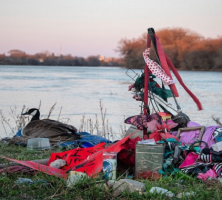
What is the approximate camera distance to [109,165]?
4059 millimetres

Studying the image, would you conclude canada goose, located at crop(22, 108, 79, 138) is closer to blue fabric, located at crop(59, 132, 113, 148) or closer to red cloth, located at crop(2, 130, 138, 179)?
blue fabric, located at crop(59, 132, 113, 148)

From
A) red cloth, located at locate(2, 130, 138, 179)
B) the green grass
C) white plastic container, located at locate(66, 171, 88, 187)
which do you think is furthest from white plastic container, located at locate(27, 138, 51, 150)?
white plastic container, located at locate(66, 171, 88, 187)

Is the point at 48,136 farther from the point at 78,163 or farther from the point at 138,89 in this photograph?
the point at 78,163

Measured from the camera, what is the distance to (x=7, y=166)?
4352 mm

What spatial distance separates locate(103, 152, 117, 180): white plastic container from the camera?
13.1 ft

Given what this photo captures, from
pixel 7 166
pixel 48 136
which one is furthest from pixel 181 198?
pixel 48 136

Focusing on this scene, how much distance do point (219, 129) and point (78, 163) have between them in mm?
1727

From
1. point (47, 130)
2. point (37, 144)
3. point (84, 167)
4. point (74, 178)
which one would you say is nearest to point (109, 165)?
point (84, 167)

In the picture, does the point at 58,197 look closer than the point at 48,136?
Yes

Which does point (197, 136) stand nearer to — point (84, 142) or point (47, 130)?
point (84, 142)

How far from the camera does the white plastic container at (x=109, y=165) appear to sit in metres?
3.98

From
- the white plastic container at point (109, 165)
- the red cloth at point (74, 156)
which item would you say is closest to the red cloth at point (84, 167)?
the white plastic container at point (109, 165)

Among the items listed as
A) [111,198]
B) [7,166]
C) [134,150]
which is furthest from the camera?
[134,150]

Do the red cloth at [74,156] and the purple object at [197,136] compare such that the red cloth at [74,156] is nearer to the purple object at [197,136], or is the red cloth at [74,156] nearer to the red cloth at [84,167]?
the red cloth at [84,167]
